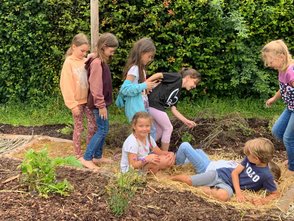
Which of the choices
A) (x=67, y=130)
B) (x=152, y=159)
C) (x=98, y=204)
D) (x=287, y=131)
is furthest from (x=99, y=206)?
(x=67, y=130)

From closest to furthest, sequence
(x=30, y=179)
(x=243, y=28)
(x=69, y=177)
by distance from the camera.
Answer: (x=30, y=179) < (x=69, y=177) < (x=243, y=28)

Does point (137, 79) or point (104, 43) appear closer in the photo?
point (104, 43)

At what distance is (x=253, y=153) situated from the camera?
16.7 feet

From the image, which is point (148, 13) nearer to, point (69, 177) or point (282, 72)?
point (282, 72)

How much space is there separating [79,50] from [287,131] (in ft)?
8.55

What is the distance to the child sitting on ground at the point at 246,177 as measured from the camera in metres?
5.07

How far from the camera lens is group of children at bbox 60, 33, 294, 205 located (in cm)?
525

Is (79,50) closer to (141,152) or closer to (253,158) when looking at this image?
(141,152)

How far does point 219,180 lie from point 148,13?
12.3 feet

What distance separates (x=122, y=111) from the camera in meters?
8.48

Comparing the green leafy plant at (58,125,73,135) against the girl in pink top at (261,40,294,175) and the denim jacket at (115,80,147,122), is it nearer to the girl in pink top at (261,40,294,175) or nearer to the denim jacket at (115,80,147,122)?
the denim jacket at (115,80,147,122)

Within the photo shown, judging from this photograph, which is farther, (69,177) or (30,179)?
(69,177)

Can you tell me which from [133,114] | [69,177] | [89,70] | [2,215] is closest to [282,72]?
[133,114]

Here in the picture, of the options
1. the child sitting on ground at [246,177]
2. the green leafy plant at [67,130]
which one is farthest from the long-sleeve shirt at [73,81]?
the child sitting on ground at [246,177]
